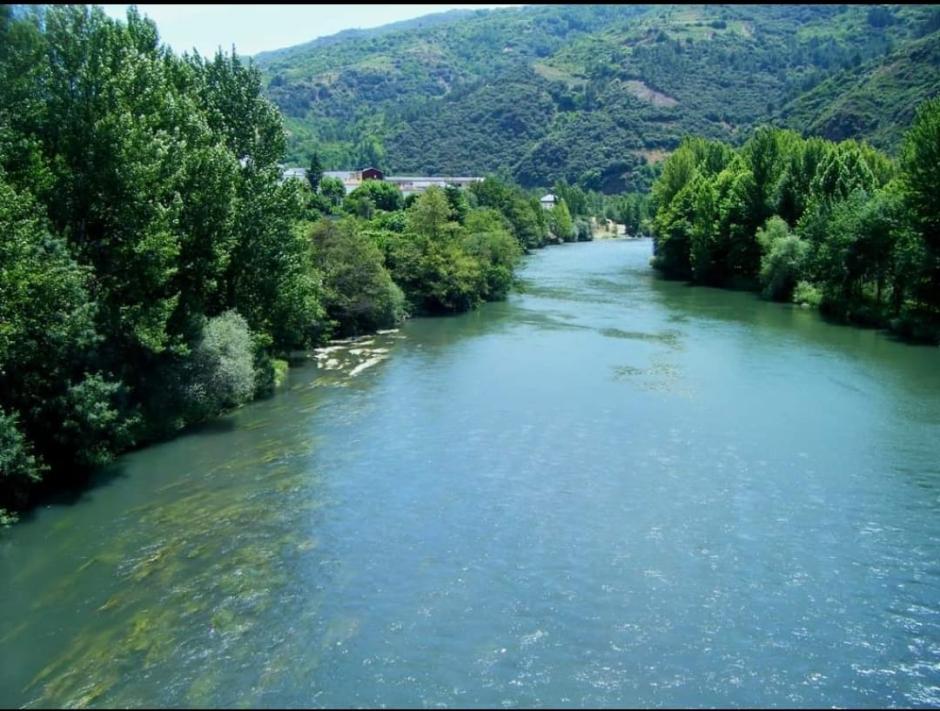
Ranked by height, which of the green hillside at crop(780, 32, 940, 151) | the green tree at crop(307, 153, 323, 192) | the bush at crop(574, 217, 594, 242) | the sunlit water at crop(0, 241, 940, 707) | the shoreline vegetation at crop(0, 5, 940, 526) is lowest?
the sunlit water at crop(0, 241, 940, 707)

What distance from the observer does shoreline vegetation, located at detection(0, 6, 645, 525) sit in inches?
845

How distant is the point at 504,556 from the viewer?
61.6 feet

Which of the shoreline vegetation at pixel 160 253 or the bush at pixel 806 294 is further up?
the shoreline vegetation at pixel 160 253

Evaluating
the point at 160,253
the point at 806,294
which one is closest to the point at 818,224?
the point at 806,294

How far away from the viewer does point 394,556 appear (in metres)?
18.8

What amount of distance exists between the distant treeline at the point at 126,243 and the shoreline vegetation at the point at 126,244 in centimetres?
6

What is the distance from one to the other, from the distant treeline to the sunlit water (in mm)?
1694

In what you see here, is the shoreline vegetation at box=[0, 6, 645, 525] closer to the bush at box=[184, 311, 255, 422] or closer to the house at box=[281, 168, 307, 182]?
the bush at box=[184, 311, 255, 422]

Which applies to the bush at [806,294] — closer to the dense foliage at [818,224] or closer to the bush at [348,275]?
the dense foliage at [818,224]

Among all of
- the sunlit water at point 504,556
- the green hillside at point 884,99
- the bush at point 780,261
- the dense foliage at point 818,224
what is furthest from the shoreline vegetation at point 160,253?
the green hillside at point 884,99

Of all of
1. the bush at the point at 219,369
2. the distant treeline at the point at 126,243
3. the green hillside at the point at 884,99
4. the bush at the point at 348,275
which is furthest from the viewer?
the green hillside at the point at 884,99

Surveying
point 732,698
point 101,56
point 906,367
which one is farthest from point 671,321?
point 732,698

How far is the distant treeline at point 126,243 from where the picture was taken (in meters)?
21.5

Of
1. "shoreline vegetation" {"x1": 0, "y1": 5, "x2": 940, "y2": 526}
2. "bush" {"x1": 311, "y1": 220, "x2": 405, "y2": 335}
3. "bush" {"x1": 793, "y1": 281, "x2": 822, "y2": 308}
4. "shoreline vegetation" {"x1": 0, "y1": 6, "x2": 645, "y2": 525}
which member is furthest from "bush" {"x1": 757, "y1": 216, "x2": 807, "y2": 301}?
"shoreline vegetation" {"x1": 0, "y1": 6, "x2": 645, "y2": 525}
